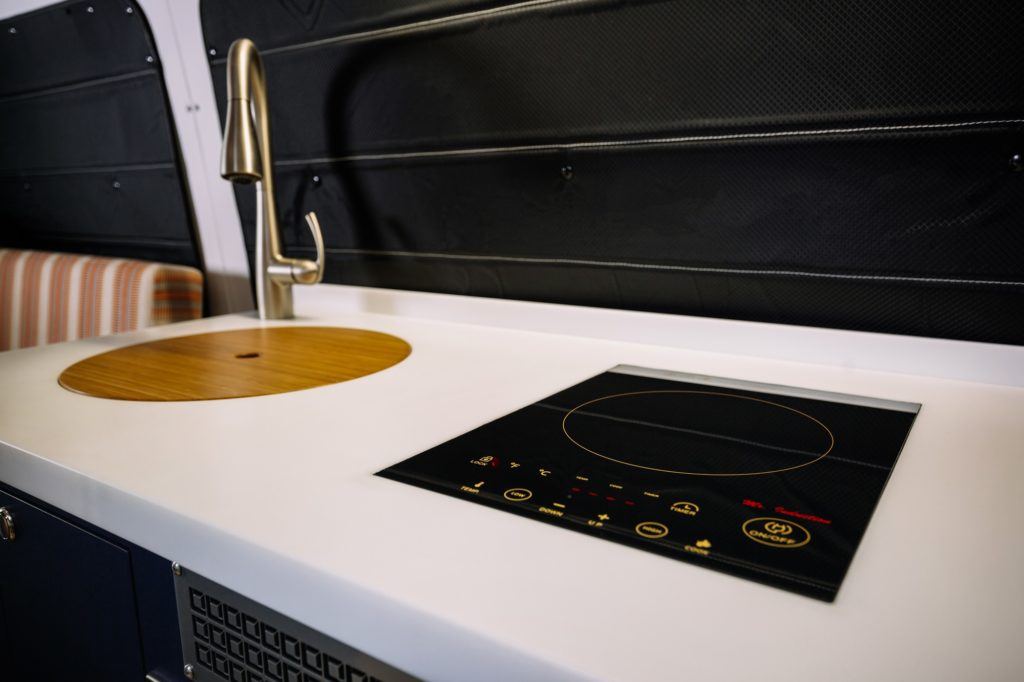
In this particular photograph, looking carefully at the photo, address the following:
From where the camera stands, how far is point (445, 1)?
1117 millimetres

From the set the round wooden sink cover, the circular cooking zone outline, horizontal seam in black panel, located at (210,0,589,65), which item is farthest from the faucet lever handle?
the circular cooking zone outline

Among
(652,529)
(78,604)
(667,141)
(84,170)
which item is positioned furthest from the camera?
(84,170)

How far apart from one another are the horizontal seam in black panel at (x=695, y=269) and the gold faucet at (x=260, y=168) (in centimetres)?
16

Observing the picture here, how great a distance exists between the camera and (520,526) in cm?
52

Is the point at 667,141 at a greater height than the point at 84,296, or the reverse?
Result: the point at 667,141

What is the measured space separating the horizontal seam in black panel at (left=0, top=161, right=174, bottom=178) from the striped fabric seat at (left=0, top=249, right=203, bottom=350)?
0.22m

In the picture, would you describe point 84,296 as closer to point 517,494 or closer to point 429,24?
point 429,24

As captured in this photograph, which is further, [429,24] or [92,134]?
[92,134]

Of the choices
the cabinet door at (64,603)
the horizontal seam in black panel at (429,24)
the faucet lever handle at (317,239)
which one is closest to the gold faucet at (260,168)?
the faucet lever handle at (317,239)

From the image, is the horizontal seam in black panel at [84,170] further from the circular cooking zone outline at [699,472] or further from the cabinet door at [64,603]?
the circular cooking zone outline at [699,472]

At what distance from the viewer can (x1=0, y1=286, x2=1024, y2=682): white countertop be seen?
1.27 feet

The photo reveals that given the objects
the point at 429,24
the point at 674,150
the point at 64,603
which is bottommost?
the point at 64,603

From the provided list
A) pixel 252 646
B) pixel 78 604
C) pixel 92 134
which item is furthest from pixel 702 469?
pixel 92 134

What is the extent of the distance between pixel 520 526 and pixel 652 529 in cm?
9
